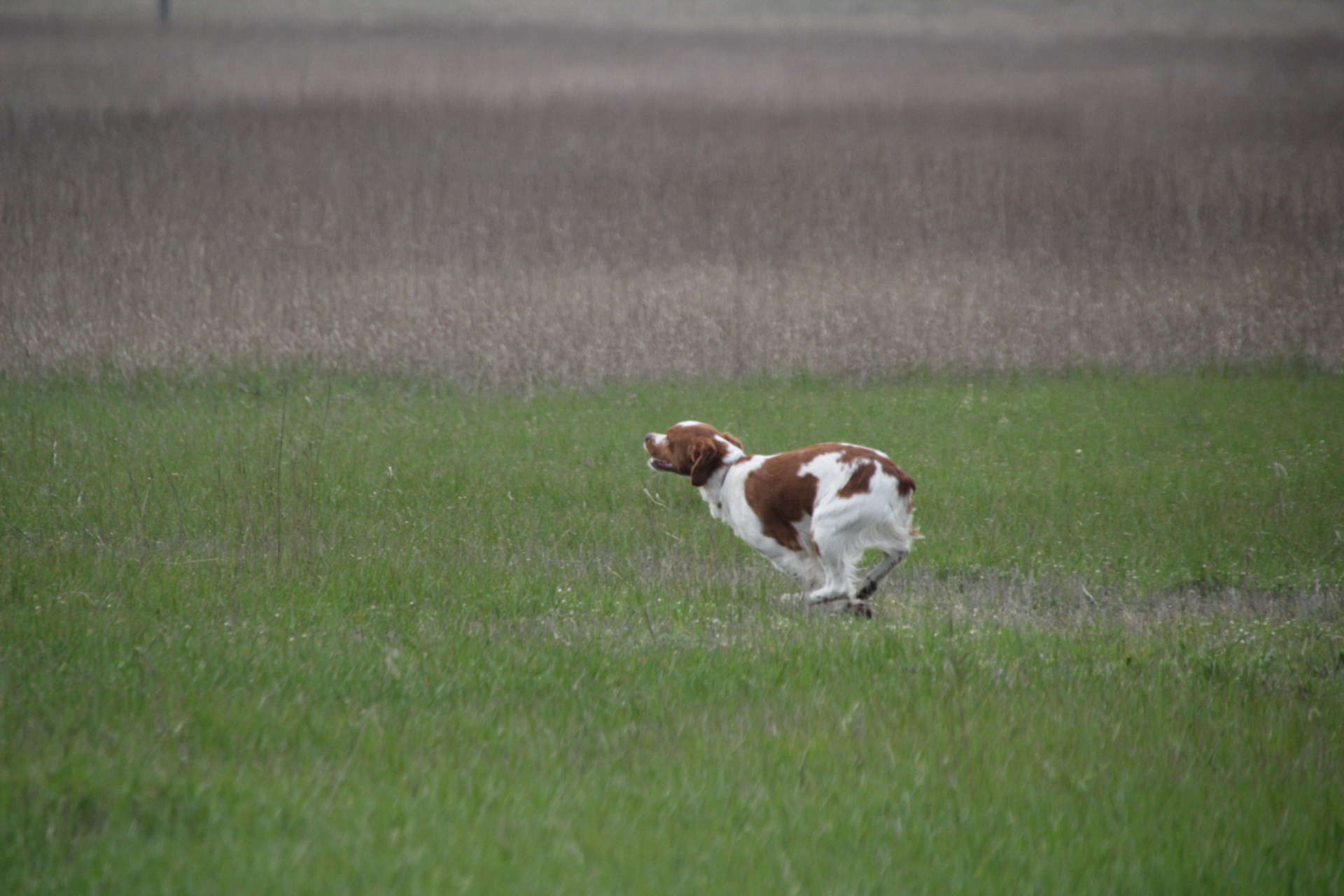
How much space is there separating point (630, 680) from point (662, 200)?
2113 centimetres

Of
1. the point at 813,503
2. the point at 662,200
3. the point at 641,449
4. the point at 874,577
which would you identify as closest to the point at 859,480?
the point at 813,503

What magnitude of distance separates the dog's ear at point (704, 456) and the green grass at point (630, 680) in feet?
2.34

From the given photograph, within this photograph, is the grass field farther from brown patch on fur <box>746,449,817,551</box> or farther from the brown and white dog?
brown patch on fur <box>746,449,817,551</box>

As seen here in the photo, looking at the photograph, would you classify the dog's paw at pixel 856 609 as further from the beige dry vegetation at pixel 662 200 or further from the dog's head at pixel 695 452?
the beige dry vegetation at pixel 662 200

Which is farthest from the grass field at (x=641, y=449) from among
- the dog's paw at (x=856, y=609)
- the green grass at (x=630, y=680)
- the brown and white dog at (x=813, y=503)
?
the brown and white dog at (x=813, y=503)

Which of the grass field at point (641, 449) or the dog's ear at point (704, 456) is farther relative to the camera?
the dog's ear at point (704, 456)

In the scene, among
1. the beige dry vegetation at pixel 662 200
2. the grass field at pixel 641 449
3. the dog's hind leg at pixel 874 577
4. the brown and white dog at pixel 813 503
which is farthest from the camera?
the beige dry vegetation at pixel 662 200

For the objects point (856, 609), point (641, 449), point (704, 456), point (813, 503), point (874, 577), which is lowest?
point (641, 449)

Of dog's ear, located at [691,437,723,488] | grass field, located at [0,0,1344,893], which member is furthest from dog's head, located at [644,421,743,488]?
grass field, located at [0,0,1344,893]

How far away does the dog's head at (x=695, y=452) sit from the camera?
7.73m

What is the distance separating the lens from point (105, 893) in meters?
3.66

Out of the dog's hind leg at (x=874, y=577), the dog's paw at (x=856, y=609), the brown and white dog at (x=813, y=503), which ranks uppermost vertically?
the brown and white dog at (x=813, y=503)

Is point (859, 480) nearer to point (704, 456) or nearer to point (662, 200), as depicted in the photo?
point (704, 456)

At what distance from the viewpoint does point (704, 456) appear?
25.3 ft
